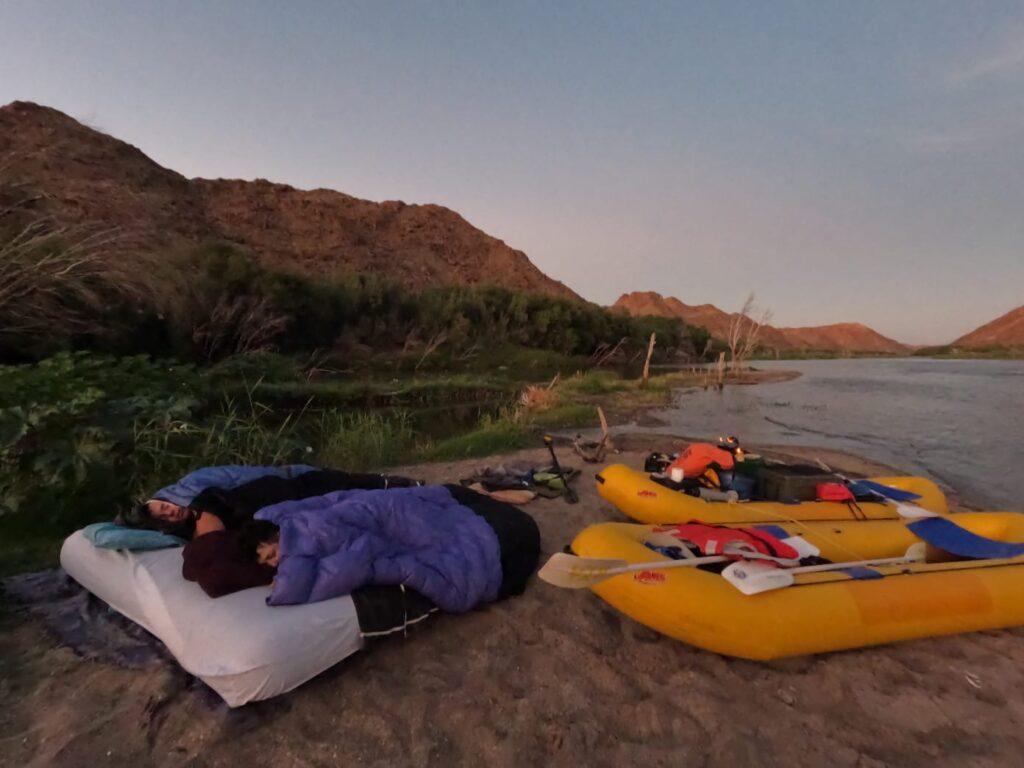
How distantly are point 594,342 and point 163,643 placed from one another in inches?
1158

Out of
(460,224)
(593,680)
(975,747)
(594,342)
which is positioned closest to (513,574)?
(593,680)

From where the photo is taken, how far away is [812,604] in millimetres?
2803

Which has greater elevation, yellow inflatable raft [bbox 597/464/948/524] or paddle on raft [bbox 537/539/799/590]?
paddle on raft [bbox 537/539/799/590]

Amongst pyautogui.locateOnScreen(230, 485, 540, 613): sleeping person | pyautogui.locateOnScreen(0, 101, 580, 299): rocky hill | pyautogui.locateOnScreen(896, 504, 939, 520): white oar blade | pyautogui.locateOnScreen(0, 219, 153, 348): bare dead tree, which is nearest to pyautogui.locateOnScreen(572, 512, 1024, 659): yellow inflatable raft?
pyautogui.locateOnScreen(230, 485, 540, 613): sleeping person

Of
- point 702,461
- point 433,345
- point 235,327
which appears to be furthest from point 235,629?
point 433,345

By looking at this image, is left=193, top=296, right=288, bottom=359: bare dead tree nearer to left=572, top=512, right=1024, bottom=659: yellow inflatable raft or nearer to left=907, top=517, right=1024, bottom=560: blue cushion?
left=572, top=512, right=1024, bottom=659: yellow inflatable raft

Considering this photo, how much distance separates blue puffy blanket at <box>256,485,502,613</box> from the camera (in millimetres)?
2676

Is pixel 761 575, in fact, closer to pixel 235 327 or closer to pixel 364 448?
pixel 364 448

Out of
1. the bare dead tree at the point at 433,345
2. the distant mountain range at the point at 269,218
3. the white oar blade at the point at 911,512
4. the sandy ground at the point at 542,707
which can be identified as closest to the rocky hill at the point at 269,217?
the distant mountain range at the point at 269,218

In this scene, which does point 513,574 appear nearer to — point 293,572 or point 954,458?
point 293,572

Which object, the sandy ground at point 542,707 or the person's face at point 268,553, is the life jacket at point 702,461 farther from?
the person's face at point 268,553

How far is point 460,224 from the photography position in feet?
188

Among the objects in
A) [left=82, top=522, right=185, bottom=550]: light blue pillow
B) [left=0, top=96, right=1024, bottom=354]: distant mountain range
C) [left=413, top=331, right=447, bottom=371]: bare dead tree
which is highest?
[left=0, top=96, right=1024, bottom=354]: distant mountain range

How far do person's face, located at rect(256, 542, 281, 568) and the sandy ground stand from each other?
2.03ft
